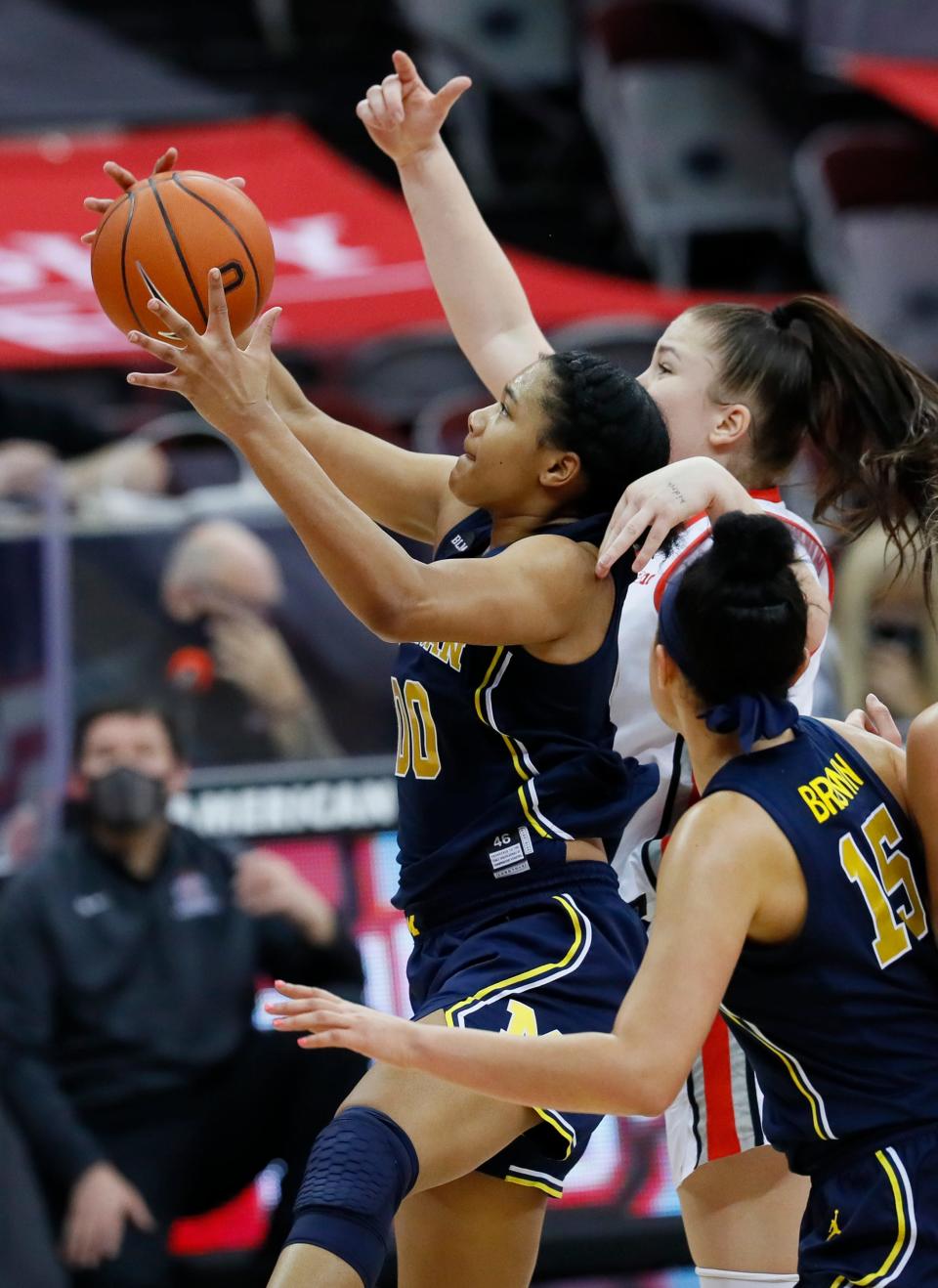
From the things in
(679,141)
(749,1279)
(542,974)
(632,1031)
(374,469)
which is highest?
(679,141)

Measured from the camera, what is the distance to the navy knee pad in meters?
2.59

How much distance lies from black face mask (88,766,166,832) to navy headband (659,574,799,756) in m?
3.06

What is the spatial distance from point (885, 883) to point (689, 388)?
3.77 ft

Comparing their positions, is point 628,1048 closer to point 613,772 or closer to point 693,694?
point 693,694

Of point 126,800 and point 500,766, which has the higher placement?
point 126,800

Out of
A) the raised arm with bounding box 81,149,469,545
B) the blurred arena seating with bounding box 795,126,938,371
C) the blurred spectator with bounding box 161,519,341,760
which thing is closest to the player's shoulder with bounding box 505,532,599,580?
the raised arm with bounding box 81,149,469,545

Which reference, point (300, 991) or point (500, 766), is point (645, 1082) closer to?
point (300, 991)

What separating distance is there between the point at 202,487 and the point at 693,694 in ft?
15.9

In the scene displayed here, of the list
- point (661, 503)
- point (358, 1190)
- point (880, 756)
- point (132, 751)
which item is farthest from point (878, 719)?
point (132, 751)

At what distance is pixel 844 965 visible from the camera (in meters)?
2.38

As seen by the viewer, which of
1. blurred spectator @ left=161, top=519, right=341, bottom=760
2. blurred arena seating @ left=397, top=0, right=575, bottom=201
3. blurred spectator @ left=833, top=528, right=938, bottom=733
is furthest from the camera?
blurred arena seating @ left=397, top=0, right=575, bottom=201

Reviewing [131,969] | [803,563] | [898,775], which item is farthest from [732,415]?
[131,969]

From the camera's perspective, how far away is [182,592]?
5.84 metres

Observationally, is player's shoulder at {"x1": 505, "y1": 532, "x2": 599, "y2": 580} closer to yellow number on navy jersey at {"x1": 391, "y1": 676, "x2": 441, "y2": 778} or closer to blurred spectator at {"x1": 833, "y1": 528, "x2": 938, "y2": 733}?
yellow number on navy jersey at {"x1": 391, "y1": 676, "x2": 441, "y2": 778}
